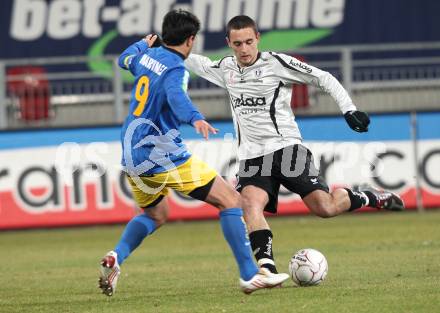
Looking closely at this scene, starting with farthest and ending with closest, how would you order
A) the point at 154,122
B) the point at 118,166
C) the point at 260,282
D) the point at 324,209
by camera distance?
1. the point at 118,166
2. the point at 324,209
3. the point at 154,122
4. the point at 260,282

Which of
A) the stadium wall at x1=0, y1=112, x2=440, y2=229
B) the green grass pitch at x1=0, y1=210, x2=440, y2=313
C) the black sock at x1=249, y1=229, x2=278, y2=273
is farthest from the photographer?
the stadium wall at x1=0, y1=112, x2=440, y2=229

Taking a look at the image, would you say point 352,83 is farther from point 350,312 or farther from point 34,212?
point 350,312

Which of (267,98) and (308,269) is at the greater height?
(267,98)

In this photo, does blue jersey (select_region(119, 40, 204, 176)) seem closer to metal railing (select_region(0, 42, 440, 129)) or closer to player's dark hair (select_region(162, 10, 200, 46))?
player's dark hair (select_region(162, 10, 200, 46))

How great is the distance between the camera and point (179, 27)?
29.6ft

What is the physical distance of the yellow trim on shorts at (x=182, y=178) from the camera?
29.6 feet

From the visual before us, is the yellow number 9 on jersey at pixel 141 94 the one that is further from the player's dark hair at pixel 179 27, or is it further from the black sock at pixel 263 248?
the black sock at pixel 263 248

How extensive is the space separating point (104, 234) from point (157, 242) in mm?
1680

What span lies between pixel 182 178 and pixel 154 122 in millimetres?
493

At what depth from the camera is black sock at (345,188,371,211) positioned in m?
10.4

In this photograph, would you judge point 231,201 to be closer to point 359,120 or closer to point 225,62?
point 359,120

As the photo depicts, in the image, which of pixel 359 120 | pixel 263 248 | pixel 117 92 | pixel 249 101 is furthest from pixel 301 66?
pixel 117 92

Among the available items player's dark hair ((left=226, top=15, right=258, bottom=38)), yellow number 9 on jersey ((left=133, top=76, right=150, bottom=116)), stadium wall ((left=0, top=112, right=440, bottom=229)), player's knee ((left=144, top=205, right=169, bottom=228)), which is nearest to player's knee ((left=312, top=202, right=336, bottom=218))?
player's knee ((left=144, top=205, right=169, bottom=228))

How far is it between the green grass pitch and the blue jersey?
1.07m
